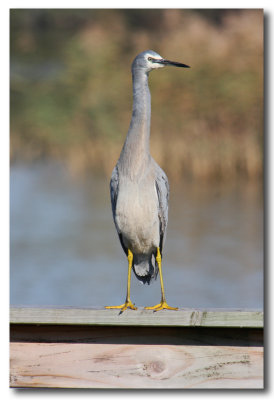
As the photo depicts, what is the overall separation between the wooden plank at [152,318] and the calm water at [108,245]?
2.91 m

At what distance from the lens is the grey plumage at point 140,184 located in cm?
342

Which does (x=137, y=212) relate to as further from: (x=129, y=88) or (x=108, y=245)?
(x=108, y=245)

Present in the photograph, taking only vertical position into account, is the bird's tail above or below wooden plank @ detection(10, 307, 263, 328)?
above

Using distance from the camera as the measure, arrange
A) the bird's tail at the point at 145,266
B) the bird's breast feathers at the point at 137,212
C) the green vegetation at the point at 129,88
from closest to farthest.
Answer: the bird's breast feathers at the point at 137,212 → the bird's tail at the point at 145,266 → the green vegetation at the point at 129,88

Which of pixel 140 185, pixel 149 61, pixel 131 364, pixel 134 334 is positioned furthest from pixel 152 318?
pixel 149 61

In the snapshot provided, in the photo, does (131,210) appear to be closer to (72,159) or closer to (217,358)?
(217,358)

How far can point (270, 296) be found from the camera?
3.44 meters

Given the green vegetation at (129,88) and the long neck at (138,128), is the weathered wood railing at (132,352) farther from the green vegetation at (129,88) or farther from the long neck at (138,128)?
the green vegetation at (129,88)

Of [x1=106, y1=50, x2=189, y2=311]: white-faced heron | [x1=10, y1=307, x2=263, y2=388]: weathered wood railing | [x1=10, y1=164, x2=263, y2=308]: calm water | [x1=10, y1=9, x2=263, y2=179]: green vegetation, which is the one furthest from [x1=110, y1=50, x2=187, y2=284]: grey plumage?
[x1=10, y1=164, x2=263, y2=308]: calm water

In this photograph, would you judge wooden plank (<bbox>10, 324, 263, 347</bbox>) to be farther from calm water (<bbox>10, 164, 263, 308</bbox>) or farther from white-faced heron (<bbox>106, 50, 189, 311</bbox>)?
calm water (<bbox>10, 164, 263, 308</bbox>)

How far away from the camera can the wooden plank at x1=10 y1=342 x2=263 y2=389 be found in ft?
9.06

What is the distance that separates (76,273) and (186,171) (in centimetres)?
193

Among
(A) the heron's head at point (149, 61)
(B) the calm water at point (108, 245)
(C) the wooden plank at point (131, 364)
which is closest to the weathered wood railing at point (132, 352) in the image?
(C) the wooden plank at point (131, 364)

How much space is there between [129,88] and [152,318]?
433 centimetres
